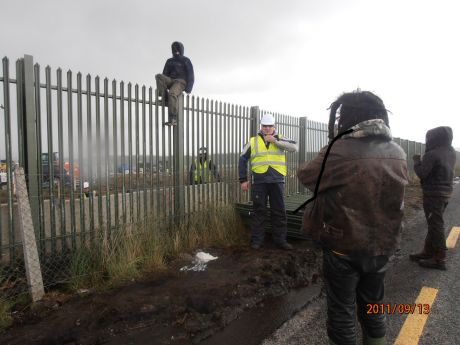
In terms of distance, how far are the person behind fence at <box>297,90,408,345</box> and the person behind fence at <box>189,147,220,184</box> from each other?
3.76 metres

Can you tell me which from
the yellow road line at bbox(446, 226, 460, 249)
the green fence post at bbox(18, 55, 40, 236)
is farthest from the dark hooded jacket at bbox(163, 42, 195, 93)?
the yellow road line at bbox(446, 226, 460, 249)

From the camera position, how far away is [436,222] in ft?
14.1

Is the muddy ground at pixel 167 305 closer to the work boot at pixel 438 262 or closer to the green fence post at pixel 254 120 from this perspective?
the work boot at pixel 438 262

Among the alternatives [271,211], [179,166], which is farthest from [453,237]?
[179,166]

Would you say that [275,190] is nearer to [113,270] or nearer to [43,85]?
[113,270]

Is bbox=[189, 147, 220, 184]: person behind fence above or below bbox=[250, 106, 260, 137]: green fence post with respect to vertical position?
below

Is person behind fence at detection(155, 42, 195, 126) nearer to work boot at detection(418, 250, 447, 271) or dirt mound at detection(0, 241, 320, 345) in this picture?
dirt mound at detection(0, 241, 320, 345)

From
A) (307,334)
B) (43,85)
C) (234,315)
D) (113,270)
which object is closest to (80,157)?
(43,85)

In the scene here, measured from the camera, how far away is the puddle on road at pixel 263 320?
2.72m

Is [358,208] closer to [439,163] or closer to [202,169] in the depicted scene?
[439,163]

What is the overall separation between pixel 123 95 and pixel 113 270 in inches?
94.4

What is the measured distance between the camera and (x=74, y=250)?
13.2 feet

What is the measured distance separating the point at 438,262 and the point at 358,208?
3.15 meters

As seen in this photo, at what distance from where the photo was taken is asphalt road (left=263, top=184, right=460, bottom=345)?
105 inches
